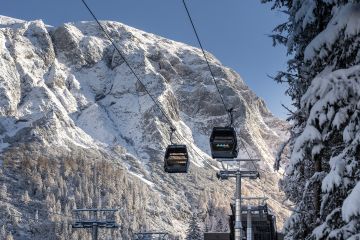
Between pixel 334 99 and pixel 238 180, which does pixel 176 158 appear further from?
pixel 334 99

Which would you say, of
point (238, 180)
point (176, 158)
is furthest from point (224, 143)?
point (176, 158)

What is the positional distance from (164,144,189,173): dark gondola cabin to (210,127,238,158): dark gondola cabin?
4.01 meters

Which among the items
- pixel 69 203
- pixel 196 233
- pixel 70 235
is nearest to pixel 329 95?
pixel 196 233

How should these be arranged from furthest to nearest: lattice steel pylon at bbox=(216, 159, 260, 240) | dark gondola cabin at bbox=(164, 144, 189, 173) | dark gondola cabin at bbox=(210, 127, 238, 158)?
dark gondola cabin at bbox=(164, 144, 189, 173) → dark gondola cabin at bbox=(210, 127, 238, 158) → lattice steel pylon at bbox=(216, 159, 260, 240)

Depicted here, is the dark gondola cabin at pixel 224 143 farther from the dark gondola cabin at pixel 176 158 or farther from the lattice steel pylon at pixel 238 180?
the dark gondola cabin at pixel 176 158

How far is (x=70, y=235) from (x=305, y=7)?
171 meters

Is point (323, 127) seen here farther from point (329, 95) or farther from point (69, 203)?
point (69, 203)

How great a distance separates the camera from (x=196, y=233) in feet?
262

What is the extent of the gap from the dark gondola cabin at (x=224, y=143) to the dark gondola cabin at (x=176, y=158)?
401 centimetres

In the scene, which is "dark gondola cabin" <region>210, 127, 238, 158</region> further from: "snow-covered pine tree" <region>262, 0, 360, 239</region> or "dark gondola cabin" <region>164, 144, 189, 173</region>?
"snow-covered pine tree" <region>262, 0, 360, 239</region>

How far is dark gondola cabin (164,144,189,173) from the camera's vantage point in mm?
27656

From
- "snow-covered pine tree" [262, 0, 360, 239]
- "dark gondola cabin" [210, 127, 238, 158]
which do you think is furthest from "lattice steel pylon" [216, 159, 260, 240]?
"snow-covered pine tree" [262, 0, 360, 239]

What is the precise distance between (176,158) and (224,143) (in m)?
4.60

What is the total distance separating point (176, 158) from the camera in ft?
91.4
